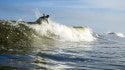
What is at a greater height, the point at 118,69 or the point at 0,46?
the point at 0,46

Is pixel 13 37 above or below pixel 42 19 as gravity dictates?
below

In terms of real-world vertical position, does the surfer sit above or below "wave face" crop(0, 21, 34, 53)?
above

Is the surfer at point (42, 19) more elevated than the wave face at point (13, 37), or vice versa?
the surfer at point (42, 19)

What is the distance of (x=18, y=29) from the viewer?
24.1 meters

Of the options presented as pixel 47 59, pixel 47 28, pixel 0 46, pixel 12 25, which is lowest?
pixel 47 59

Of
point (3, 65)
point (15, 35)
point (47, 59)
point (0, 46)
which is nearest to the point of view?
point (3, 65)

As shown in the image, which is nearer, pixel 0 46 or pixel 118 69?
pixel 118 69

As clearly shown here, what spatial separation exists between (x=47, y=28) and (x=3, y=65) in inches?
892

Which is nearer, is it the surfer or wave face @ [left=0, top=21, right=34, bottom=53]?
wave face @ [left=0, top=21, right=34, bottom=53]

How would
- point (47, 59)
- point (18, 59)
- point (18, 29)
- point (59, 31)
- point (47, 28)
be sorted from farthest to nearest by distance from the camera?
1. point (59, 31)
2. point (47, 28)
3. point (18, 29)
4. point (47, 59)
5. point (18, 59)

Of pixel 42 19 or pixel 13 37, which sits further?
pixel 42 19

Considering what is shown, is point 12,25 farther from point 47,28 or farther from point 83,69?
point 83,69

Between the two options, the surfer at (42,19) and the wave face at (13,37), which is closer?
the wave face at (13,37)

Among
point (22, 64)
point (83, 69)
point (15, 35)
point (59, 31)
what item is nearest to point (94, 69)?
point (83, 69)
